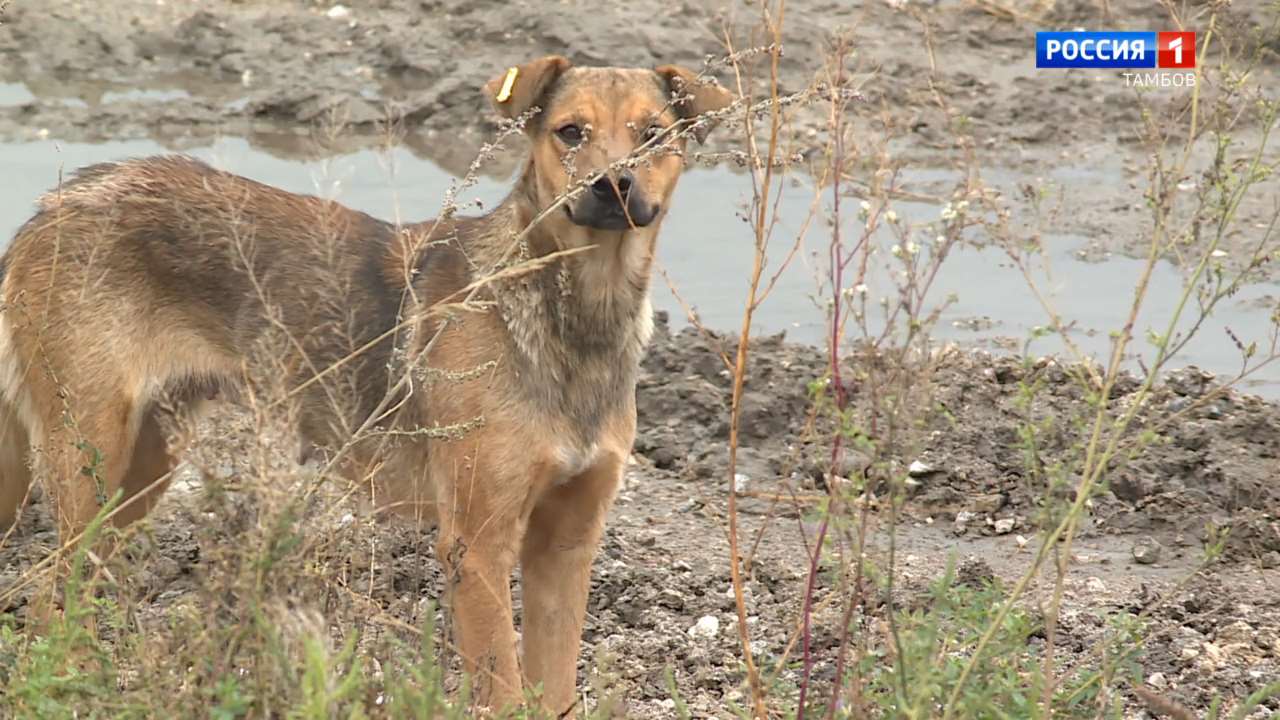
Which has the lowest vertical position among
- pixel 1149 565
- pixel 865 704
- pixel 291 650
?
pixel 1149 565

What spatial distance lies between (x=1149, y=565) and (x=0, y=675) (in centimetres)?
403

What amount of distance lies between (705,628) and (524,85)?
180 cm

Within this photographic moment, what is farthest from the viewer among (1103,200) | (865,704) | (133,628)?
(1103,200)

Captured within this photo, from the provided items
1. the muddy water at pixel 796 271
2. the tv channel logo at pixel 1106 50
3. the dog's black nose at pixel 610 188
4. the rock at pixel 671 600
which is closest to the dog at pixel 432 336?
the dog's black nose at pixel 610 188

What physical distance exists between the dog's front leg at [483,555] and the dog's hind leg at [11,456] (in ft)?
4.83

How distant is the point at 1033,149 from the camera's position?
11539mm

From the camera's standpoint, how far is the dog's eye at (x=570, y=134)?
18.0ft

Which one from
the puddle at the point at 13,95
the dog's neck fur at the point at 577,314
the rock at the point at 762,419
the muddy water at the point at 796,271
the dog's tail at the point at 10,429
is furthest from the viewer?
the puddle at the point at 13,95

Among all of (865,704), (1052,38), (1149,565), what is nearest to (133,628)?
(865,704)

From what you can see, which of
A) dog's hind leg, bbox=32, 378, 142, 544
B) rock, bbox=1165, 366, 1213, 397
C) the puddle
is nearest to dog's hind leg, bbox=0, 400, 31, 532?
dog's hind leg, bbox=32, 378, 142, 544

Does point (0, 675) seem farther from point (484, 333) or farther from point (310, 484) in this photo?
point (484, 333)

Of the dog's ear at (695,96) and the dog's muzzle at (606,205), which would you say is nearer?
the dog's muzzle at (606,205)

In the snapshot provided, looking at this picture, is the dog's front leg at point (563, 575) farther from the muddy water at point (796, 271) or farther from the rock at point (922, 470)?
the muddy water at point (796, 271)

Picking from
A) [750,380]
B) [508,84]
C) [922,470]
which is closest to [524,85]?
[508,84]
